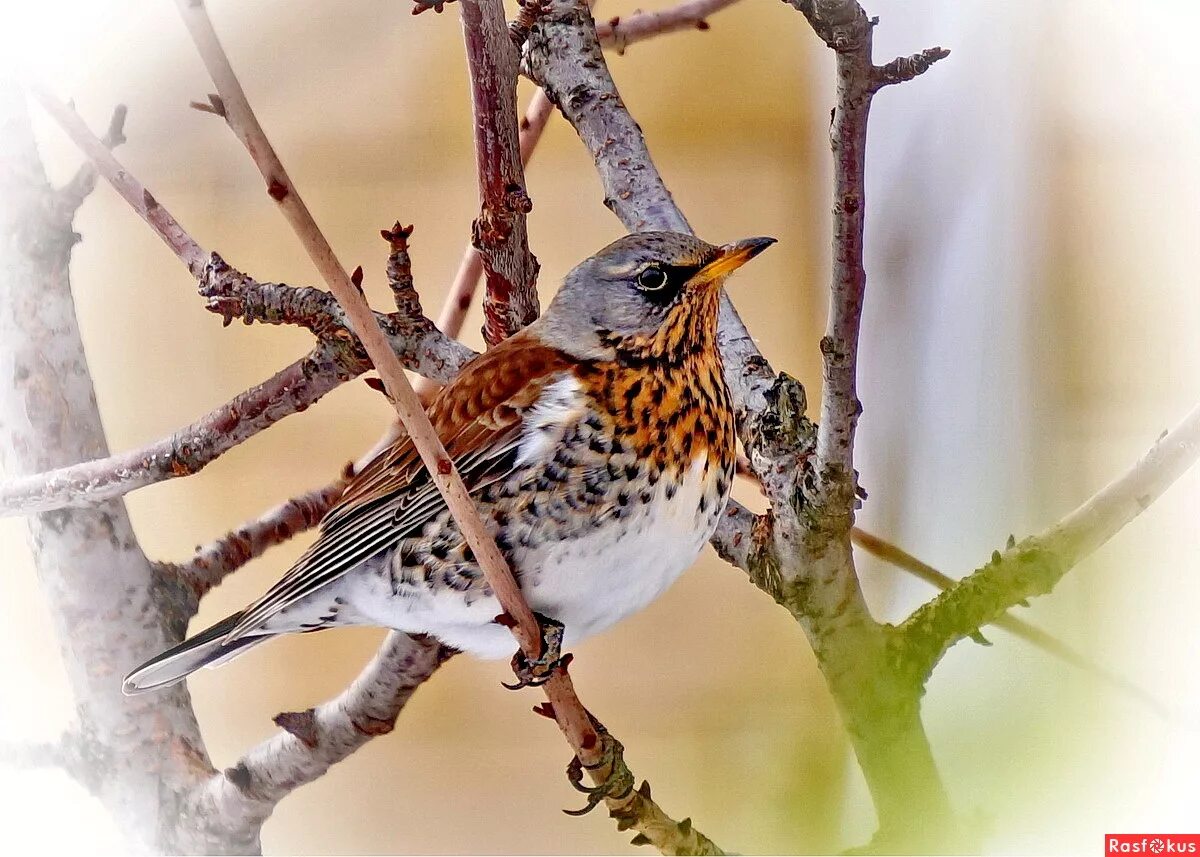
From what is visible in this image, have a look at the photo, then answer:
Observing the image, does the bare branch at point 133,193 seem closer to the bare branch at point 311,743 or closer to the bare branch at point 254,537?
the bare branch at point 254,537

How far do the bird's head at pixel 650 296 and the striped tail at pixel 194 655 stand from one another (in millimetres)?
282

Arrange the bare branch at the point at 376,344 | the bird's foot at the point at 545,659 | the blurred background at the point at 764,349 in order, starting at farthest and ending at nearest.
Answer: the blurred background at the point at 764,349, the bird's foot at the point at 545,659, the bare branch at the point at 376,344

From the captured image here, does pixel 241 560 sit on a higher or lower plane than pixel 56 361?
lower

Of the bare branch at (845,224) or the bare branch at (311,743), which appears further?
the bare branch at (311,743)

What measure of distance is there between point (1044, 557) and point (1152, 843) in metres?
0.21

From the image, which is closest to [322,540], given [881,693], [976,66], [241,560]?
[241,560]

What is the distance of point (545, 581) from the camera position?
1.94ft

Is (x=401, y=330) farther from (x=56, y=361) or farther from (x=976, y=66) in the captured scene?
(x=976, y=66)

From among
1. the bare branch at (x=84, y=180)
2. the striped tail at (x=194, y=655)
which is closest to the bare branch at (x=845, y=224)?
the striped tail at (x=194, y=655)

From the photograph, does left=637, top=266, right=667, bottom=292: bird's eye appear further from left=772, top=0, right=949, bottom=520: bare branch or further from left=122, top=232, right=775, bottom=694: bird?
left=772, top=0, right=949, bottom=520: bare branch

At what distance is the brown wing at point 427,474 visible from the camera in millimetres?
611

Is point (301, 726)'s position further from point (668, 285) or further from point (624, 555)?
point (668, 285)

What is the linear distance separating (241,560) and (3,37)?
38 cm

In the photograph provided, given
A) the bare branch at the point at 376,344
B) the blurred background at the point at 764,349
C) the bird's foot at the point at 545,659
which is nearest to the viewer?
the bare branch at the point at 376,344
